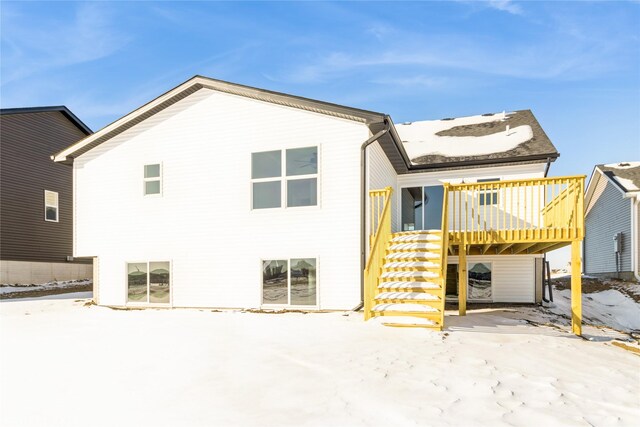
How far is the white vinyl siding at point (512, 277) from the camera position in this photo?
1296 centimetres

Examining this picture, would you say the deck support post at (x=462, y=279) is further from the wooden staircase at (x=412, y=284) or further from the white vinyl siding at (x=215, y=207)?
the white vinyl siding at (x=215, y=207)

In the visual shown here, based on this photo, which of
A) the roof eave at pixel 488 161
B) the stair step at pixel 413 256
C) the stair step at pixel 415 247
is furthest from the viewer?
the roof eave at pixel 488 161

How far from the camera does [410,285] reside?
28.7 ft

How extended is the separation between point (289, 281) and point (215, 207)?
3.03 meters

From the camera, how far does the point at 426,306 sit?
8.27m

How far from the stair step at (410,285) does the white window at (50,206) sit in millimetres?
19454

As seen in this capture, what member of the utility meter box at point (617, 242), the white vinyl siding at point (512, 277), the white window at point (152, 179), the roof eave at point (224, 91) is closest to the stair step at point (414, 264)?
the roof eave at point (224, 91)

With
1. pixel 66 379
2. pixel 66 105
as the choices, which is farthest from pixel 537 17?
pixel 66 105

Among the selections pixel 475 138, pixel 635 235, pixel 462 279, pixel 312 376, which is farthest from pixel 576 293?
pixel 635 235

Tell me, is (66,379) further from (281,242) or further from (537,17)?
(537,17)

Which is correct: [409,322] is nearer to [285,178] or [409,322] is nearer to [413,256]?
[413,256]

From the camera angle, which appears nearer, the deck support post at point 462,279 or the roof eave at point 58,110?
the deck support post at point 462,279

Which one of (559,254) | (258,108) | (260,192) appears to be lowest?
(559,254)

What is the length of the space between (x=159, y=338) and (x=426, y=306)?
501 centimetres
